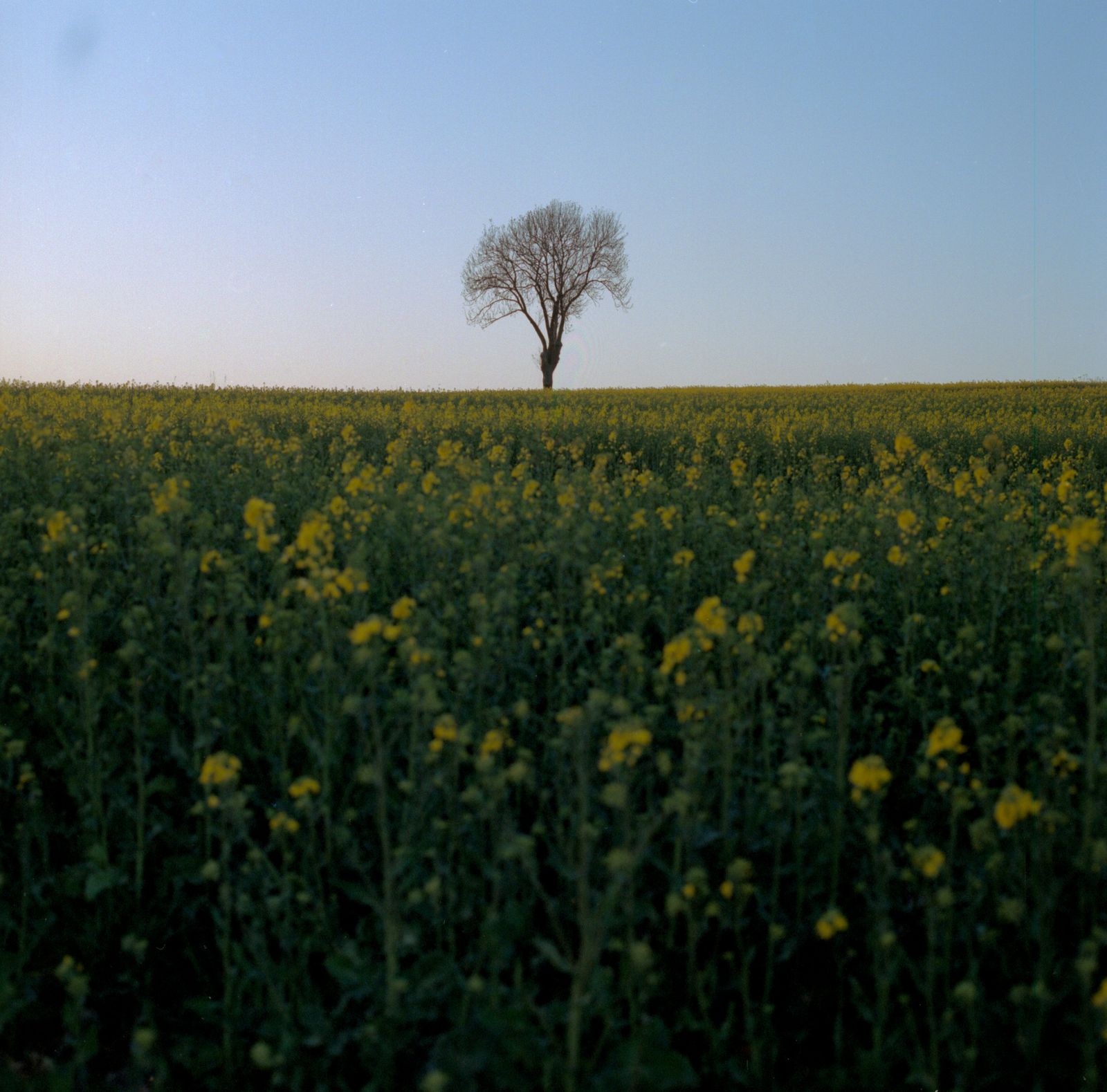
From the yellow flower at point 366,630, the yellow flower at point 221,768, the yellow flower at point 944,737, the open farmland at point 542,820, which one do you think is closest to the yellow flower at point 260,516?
the open farmland at point 542,820

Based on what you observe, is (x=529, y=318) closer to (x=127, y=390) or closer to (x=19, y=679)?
(x=127, y=390)

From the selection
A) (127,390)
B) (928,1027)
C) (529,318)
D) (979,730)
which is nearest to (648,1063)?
(928,1027)

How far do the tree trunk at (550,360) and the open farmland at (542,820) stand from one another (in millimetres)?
43233

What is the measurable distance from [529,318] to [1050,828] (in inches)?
1851

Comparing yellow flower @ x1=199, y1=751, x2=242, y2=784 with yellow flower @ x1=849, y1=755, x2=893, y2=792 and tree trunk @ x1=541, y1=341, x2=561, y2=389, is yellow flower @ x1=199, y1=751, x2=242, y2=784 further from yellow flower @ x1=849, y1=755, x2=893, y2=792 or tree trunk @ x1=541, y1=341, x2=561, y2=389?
tree trunk @ x1=541, y1=341, x2=561, y2=389

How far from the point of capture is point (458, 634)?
420 centimetres

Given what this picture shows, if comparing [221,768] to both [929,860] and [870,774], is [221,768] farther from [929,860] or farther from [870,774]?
[929,860]

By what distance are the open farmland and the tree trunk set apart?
4323cm

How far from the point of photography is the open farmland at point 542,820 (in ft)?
7.43

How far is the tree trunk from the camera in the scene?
157ft

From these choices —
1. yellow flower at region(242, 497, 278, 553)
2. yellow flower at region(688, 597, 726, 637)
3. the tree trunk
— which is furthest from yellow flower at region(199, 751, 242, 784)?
the tree trunk

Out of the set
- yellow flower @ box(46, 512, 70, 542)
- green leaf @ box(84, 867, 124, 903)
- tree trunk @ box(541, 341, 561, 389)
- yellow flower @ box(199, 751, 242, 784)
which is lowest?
green leaf @ box(84, 867, 124, 903)

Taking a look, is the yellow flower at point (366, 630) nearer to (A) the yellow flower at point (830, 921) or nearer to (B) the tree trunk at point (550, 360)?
(A) the yellow flower at point (830, 921)

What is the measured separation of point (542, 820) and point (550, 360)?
46101 mm
